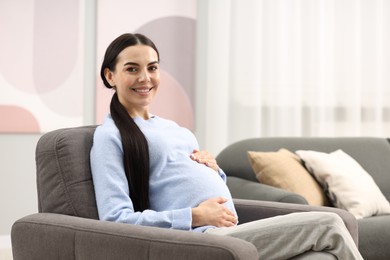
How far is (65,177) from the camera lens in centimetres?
226

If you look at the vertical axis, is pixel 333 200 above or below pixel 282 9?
below

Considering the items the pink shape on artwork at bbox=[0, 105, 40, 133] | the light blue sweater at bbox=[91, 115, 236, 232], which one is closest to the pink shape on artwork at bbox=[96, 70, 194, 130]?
the pink shape on artwork at bbox=[0, 105, 40, 133]

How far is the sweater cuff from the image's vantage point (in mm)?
2154

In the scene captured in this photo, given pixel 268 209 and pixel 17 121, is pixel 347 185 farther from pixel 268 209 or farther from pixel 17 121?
pixel 17 121

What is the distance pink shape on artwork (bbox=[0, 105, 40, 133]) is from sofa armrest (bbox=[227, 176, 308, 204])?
1.40 m

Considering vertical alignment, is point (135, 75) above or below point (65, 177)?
above

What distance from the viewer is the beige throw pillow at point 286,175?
130 inches

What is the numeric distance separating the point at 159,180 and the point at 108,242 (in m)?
0.41

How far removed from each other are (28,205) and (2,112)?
1.90 feet

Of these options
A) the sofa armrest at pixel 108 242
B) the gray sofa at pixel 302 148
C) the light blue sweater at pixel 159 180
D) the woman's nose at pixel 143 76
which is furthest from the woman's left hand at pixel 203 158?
the gray sofa at pixel 302 148

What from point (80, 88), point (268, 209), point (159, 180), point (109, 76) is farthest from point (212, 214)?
point (80, 88)

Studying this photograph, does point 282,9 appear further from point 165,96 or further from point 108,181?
point 108,181

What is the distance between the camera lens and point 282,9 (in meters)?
4.66

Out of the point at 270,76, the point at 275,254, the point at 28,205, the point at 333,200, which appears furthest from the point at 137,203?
the point at 270,76
